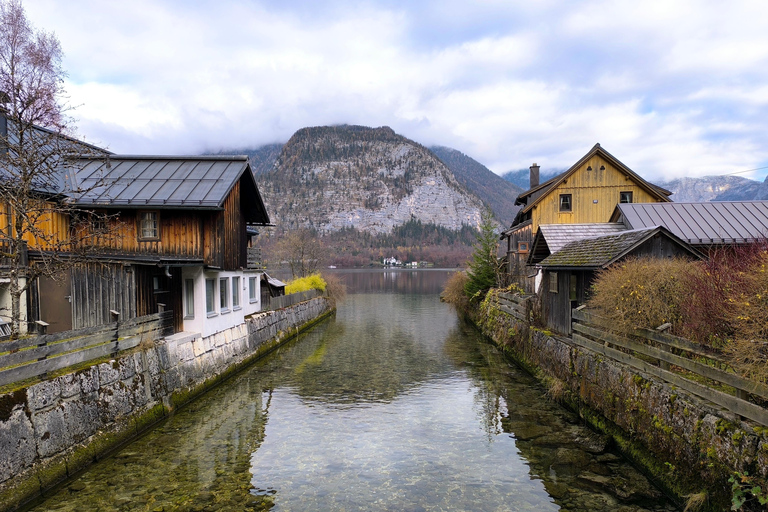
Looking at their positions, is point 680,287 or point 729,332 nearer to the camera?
point 729,332

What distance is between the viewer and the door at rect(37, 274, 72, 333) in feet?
51.1

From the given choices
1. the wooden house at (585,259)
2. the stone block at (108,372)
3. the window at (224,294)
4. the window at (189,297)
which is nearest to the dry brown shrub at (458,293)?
the wooden house at (585,259)

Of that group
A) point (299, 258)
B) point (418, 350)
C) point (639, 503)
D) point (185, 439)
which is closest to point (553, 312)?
point (418, 350)

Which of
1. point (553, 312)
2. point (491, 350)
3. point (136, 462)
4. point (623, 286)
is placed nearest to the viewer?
point (136, 462)

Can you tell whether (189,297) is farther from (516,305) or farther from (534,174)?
(534,174)

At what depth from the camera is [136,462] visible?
34.8 feet

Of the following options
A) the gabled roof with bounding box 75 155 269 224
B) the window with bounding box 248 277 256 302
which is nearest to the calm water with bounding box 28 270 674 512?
the window with bounding box 248 277 256 302

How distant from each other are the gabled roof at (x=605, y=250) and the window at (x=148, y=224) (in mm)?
15990

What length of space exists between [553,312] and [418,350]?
9.12m

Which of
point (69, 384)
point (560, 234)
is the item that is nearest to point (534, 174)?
point (560, 234)

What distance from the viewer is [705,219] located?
22031 millimetres

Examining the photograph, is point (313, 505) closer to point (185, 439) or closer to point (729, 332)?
point (185, 439)

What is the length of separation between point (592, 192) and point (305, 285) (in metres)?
24.4

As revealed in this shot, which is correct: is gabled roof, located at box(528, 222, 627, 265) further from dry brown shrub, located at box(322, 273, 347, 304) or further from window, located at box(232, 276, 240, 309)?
dry brown shrub, located at box(322, 273, 347, 304)
